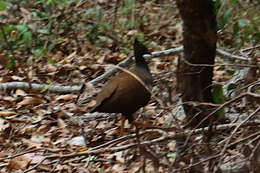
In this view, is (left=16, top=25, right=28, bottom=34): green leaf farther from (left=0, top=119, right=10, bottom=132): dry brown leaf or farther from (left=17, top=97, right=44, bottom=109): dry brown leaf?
(left=0, top=119, right=10, bottom=132): dry brown leaf

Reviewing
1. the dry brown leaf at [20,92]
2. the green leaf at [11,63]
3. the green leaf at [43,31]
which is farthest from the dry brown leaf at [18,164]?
the green leaf at [43,31]

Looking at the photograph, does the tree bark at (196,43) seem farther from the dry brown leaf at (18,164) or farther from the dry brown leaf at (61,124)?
the dry brown leaf at (61,124)

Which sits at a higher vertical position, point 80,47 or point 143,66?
point 143,66

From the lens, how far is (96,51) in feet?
22.4

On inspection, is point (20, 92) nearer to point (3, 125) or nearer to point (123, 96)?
point (3, 125)

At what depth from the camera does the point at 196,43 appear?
325 cm

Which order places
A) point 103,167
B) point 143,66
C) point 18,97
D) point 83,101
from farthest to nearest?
point 18,97 → point 83,101 → point 143,66 → point 103,167

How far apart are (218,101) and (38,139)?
204 centimetres

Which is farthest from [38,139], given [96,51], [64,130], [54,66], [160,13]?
[160,13]

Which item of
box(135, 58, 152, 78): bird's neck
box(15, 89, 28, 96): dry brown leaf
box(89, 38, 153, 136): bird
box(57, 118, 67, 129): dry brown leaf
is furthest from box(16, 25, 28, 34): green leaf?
box(89, 38, 153, 136): bird

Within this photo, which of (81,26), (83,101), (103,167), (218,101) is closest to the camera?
(218,101)

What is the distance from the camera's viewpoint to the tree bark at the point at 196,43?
124 inches

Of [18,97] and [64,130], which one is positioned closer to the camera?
[64,130]

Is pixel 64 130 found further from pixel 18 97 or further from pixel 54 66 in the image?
pixel 54 66
